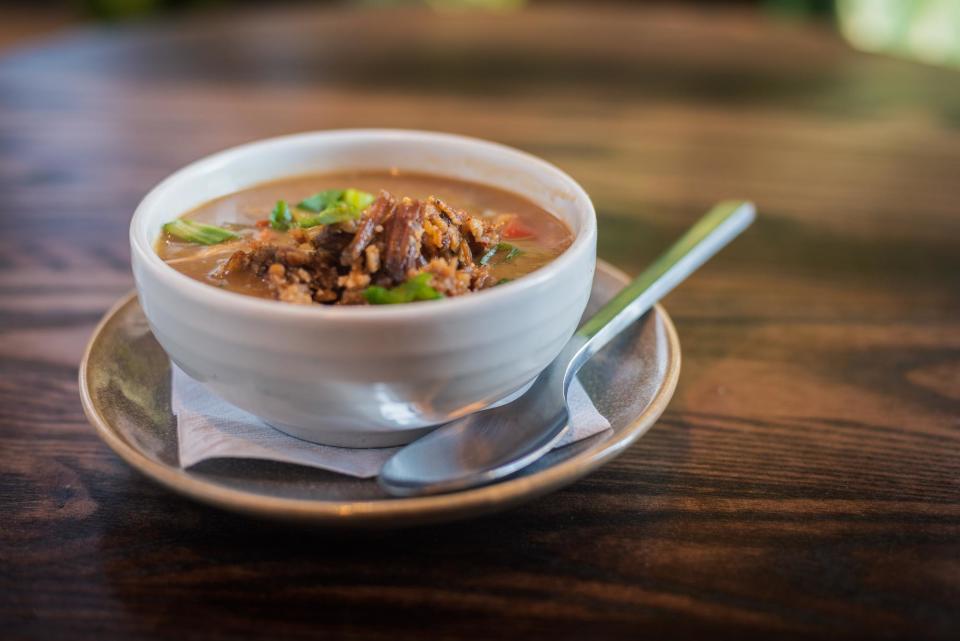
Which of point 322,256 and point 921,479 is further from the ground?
point 322,256

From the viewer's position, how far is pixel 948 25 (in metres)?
7.55

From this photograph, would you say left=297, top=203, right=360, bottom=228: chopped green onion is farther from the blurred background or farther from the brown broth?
the blurred background

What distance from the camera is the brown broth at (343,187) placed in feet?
5.57

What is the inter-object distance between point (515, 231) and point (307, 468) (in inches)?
29.8

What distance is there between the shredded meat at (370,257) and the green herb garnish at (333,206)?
40 millimetres

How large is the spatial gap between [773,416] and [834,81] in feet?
11.0

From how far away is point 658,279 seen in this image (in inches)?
78.7

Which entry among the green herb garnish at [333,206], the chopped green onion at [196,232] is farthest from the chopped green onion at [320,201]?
the chopped green onion at [196,232]

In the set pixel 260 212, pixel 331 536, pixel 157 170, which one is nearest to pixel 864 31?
pixel 157 170

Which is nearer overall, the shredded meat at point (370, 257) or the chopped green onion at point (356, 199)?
the shredded meat at point (370, 257)

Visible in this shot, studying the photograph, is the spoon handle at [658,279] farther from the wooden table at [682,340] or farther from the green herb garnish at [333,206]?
the green herb garnish at [333,206]

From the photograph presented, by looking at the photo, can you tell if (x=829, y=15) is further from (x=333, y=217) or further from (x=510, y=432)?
(x=510, y=432)

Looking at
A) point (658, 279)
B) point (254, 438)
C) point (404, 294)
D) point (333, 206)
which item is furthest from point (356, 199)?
point (658, 279)

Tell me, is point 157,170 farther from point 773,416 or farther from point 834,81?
point 834,81
